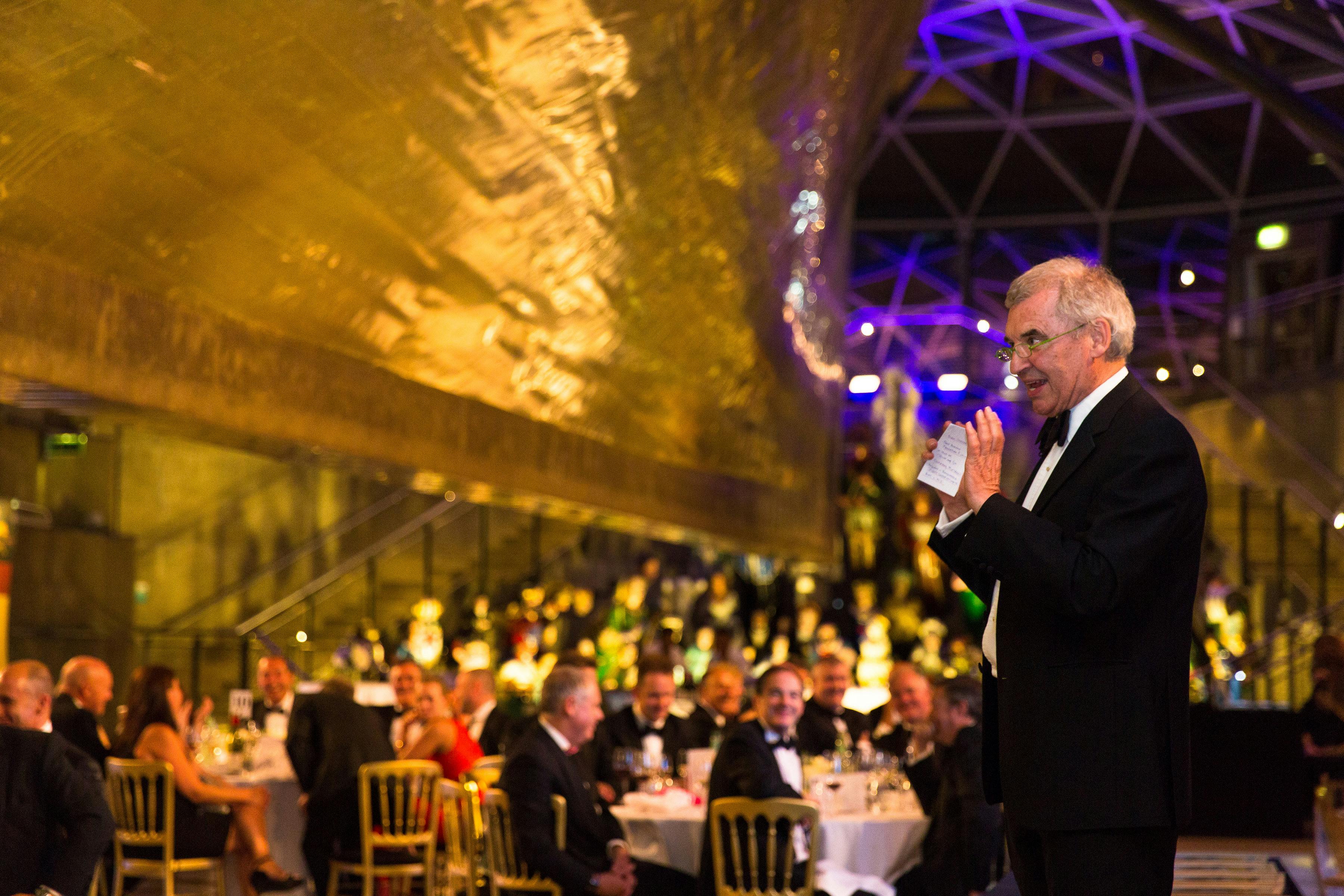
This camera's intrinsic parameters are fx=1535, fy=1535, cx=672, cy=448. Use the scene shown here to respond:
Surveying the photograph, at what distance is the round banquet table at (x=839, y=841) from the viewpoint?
20.2 ft

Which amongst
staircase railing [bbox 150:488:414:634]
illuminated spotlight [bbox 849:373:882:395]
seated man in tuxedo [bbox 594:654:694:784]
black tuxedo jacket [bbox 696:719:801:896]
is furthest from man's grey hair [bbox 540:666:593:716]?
illuminated spotlight [bbox 849:373:882:395]

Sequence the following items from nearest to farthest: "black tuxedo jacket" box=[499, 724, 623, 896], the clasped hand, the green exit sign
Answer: the clasped hand < "black tuxedo jacket" box=[499, 724, 623, 896] < the green exit sign

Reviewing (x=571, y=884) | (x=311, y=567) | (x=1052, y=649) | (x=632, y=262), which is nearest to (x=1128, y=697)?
(x=1052, y=649)

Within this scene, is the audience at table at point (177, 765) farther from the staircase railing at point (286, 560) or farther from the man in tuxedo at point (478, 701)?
the staircase railing at point (286, 560)

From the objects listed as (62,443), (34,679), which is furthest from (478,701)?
(62,443)

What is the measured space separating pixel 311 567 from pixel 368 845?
8557mm

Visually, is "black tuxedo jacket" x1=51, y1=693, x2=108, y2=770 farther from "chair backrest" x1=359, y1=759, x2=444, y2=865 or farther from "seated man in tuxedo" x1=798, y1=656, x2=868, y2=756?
"seated man in tuxedo" x1=798, y1=656, x2=868, y2=756

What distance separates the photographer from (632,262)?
8336 mm

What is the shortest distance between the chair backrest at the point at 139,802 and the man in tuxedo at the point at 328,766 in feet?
2.39

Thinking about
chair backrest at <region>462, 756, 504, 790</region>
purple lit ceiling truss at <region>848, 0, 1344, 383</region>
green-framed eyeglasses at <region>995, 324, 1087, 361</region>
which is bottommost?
chair backrest at <region>462, 756, 504, 790</region>

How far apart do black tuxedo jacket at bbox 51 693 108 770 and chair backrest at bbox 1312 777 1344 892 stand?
17.4 ft

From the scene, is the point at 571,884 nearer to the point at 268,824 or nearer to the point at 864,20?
the point at 268,824

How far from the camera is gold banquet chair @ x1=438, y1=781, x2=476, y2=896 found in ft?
20.9

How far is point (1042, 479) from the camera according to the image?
2420 millimetres
